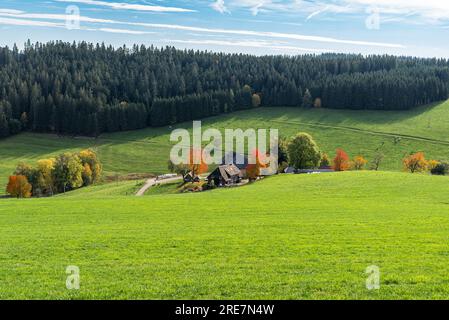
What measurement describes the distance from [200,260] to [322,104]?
15501 centimetres

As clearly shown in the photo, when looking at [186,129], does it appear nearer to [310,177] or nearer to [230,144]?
[230,144]

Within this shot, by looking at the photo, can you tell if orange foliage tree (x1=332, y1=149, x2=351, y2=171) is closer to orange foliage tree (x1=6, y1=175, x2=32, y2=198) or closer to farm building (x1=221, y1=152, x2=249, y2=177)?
farm building (x1=221, y1=152, x2=249, y2=177)

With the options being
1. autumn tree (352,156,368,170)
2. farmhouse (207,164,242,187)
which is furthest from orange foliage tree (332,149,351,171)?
farmhouse (207,164,242,187)

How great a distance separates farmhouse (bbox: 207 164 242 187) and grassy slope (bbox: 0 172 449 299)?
40.1m

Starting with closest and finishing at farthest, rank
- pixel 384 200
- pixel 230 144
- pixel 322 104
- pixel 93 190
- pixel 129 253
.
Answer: pixel 129 253 < pixel 384 200 < pixel 93 190 < pixel 230 144 < pixel 322 104

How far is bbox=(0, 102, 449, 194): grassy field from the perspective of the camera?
116188 millimetres

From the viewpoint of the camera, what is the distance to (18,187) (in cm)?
8462

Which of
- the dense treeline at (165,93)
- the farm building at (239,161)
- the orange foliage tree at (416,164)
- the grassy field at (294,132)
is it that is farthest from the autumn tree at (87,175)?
the orange foliage tree at (416,164)

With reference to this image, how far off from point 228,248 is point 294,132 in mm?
116403

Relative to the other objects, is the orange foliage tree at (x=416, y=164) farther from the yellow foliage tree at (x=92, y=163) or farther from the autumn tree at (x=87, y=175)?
the autumn tree at (x=87, y=175)

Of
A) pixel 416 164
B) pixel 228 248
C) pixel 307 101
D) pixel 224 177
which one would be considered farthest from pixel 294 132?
pixel 228 248

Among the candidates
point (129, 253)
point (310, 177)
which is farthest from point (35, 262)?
point (310, 177)

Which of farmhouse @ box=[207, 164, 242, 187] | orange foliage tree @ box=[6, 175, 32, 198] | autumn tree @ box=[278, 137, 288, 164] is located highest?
autumn tree @ box=[278, 137, 288, 164]

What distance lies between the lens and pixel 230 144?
131 meters
